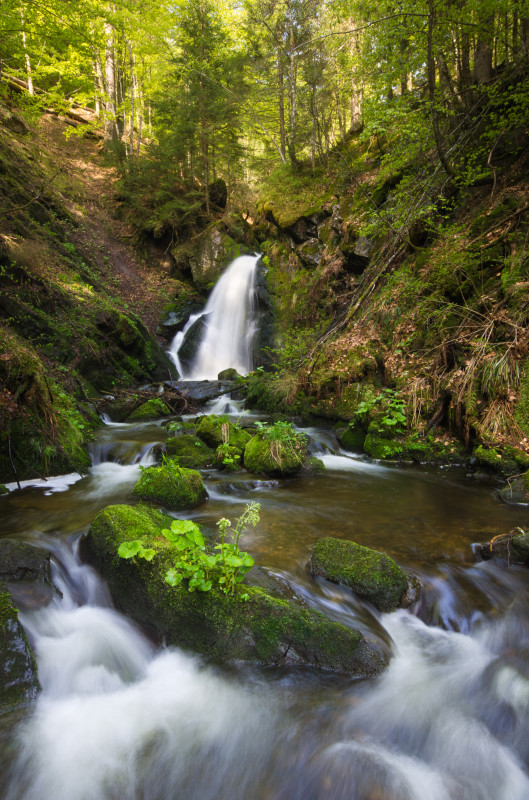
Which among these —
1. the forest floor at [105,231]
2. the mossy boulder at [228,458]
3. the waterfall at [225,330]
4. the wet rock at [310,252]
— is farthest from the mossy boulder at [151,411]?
the wet rock at [310,252]

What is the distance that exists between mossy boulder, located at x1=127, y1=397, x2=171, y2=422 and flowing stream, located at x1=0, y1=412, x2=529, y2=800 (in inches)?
206

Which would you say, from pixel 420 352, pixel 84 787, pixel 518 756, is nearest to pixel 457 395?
pixel 420 352

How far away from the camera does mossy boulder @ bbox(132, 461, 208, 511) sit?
5.16 meters

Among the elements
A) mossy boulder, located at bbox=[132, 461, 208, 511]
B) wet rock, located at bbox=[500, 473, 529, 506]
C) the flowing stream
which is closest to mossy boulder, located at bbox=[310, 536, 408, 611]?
the flowing stream

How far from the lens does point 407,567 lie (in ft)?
Result: 12.5

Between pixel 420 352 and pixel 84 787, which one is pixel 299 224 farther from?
pixel 84 787

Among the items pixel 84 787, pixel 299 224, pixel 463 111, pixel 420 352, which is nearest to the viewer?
pixel 84 787

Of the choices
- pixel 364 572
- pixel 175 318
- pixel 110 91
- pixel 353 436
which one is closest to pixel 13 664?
pixel 364 572

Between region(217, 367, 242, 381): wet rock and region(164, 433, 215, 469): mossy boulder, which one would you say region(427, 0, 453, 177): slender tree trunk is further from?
region(217, 367, 242, 381): wet rock

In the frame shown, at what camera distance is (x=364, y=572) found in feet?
11.2

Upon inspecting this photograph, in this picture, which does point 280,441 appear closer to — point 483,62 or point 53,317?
point 53,317

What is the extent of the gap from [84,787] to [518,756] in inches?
96.3

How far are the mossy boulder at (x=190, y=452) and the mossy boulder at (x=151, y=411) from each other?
8.88ft

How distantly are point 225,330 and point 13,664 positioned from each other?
14.2 meters
